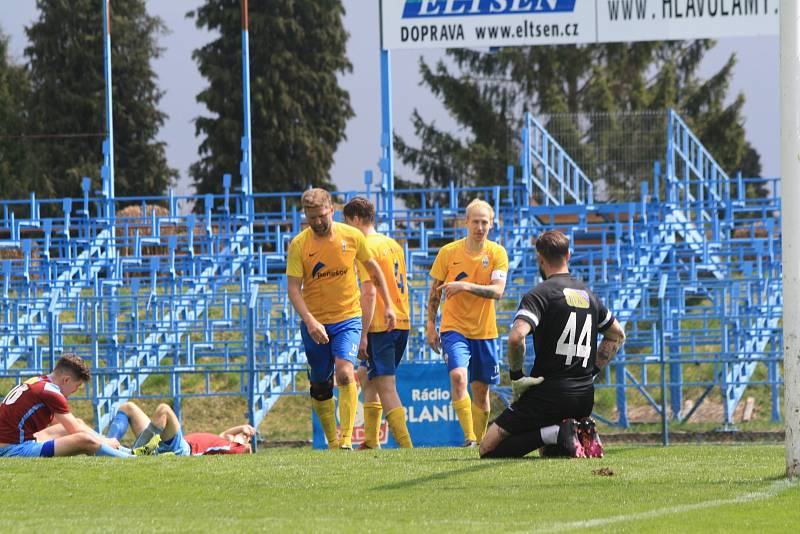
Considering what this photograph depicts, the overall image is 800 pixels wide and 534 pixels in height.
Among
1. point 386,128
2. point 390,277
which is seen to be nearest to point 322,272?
point 390,277

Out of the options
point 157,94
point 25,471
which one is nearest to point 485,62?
point 157,94

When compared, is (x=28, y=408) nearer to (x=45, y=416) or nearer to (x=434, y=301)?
(x=45, y=416)

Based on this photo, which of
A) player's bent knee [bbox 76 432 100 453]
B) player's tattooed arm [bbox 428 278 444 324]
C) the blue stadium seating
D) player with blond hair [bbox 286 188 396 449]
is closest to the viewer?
player's bent knee [bbox 76 432 100 453]

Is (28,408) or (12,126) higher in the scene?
(12,126)

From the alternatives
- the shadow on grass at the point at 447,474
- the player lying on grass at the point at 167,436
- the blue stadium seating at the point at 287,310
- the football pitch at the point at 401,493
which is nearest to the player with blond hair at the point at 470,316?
the football pitch at the point at 401,493

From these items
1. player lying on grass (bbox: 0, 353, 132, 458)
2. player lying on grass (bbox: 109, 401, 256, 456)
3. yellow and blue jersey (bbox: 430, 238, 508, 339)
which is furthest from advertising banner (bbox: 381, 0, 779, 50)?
player lying on grass (bbox: 0, 353, 132, 458)

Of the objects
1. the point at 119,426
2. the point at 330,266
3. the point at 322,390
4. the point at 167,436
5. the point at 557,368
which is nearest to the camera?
the point at 557,368

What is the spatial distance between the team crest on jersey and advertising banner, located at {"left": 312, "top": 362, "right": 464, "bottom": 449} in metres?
5.21

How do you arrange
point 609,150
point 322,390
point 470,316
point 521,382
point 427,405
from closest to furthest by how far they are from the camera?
point 521,382, point 322,390, point 470,316, point 427,405, point 609,150

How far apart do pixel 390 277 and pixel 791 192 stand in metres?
4.11

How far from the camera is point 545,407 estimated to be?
944cm

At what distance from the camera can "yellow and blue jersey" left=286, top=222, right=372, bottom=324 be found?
10742 millimetres

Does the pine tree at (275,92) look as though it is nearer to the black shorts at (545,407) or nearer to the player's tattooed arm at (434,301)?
the player's tattooed arm at (434,301)

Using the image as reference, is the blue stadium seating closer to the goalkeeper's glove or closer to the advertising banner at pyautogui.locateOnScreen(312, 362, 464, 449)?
the advertising banner at pyautogui.locateOnScreen(312, 362, 464, 449)
